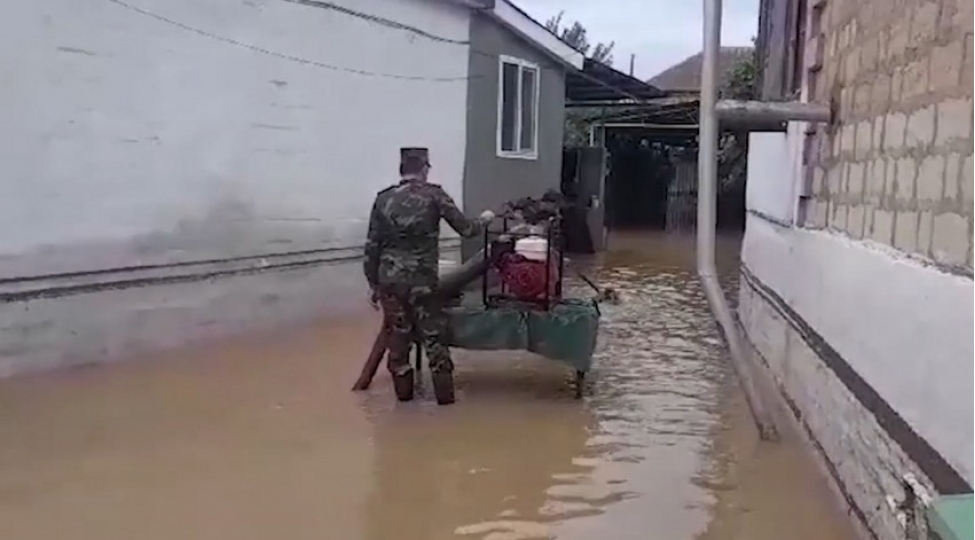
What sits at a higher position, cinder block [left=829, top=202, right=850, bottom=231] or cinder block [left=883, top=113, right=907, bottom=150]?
cinder block [left=883, top=113, right=907, bottom=150]

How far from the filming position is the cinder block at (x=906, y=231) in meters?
4.79

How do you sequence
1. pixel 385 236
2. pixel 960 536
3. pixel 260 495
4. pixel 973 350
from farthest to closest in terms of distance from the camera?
pixel 385 236, pixel 260 495, pixel 973 350, pixel 960 536

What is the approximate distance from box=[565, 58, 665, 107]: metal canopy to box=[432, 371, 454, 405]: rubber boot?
11.5 meters

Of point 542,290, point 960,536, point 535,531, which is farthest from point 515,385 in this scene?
point 960,536

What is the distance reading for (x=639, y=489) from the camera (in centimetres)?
629

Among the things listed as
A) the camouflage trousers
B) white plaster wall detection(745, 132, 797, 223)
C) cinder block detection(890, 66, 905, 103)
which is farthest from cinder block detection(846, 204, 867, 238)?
the camouflage trousers

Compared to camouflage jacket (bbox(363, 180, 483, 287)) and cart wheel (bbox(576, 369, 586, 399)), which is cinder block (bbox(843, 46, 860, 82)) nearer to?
camouflage jacket (bbox(363, 180, 483, 287))

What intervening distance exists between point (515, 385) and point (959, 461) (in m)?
5.56

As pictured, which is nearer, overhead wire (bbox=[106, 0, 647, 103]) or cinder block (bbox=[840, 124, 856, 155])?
cinder block (bbox=[840, 124, 856, 155])

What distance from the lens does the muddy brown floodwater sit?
5629mm

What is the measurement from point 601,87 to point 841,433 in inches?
634

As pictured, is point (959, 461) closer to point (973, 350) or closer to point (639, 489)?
point (973, 350)

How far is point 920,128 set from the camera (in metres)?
4.84

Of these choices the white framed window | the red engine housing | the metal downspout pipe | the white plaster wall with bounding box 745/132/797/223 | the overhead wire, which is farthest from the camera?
the white framed window
